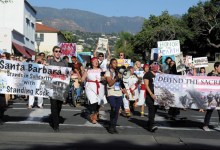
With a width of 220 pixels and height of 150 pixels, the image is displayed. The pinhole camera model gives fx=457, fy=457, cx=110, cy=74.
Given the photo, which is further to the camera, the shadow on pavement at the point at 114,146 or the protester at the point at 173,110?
the protester at the point at 173,110

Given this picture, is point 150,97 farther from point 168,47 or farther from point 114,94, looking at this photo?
point 168,47

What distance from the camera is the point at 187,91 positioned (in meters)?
11.7

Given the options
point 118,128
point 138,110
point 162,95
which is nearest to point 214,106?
point 162,95

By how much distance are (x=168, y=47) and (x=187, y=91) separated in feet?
27.5

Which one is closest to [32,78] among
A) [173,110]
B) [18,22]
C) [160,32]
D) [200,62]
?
[173,110]

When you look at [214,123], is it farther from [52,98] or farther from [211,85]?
[52,98]

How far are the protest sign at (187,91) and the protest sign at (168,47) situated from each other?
815 cm

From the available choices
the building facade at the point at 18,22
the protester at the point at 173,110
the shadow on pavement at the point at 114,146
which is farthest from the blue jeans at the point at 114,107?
the building facade at the point at 18,22

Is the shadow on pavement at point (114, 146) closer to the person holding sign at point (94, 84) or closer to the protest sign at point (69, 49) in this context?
the person holding sign at point (94, 84)

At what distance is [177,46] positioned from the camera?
64.8 feet

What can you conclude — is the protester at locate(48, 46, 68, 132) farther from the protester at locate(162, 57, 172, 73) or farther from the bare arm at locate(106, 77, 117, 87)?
the protester at locate(162, 57, 172, 73)

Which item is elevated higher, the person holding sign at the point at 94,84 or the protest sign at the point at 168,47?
the protest sign at the point at 168,47

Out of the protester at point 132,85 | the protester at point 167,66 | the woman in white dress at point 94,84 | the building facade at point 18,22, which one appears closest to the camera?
the woman in white dress at point 94,84

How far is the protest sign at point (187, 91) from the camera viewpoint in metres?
11.6
